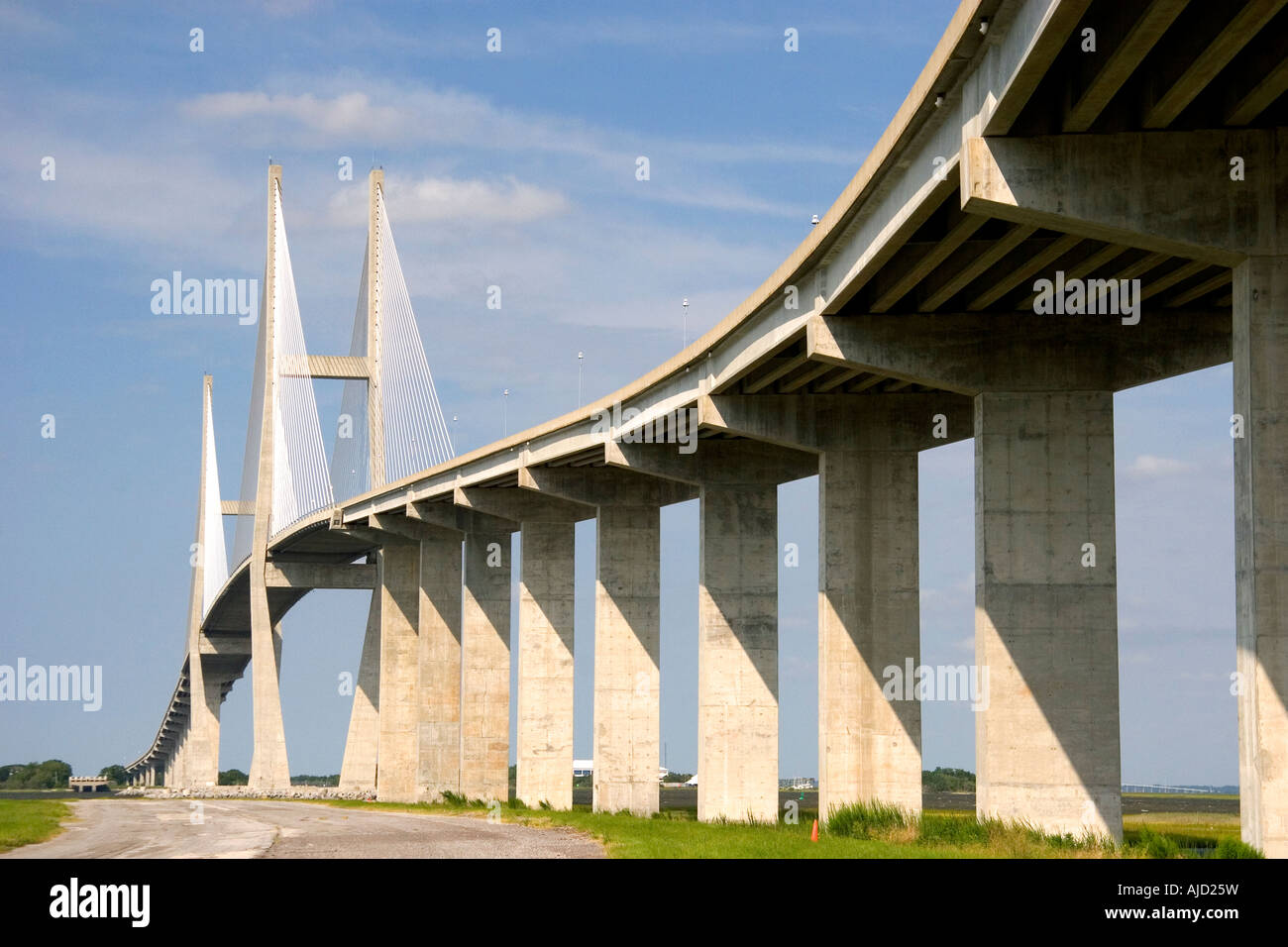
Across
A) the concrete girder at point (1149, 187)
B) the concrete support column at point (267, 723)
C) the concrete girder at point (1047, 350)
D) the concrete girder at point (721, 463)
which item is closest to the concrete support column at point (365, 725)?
the concrete support column at point (267, 723)

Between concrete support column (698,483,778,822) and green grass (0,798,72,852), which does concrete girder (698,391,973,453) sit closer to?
concrete support column (698,483,778,822)

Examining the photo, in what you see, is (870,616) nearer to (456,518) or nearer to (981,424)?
(981,424)

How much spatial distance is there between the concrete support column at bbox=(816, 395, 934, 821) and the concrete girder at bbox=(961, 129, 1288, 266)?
15624 mm

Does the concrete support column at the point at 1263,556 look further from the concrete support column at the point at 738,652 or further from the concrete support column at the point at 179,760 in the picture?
the concrete support column at the point at 179,760

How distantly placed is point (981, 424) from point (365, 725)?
52.1m

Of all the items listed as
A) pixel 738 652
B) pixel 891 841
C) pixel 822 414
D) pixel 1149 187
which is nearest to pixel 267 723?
pixel 738 652

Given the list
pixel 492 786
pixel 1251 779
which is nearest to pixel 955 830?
pixel 1251 779

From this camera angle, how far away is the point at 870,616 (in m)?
35.9

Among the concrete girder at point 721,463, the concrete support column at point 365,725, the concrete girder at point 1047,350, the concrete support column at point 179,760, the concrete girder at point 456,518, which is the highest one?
the concrete girder at point 1047,350

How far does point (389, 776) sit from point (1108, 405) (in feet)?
146

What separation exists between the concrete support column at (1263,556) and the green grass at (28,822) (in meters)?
18.1

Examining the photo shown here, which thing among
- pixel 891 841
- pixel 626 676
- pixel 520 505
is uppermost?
pixel 520 505

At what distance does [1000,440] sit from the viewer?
2800 cm

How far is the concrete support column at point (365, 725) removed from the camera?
75.4 metres
